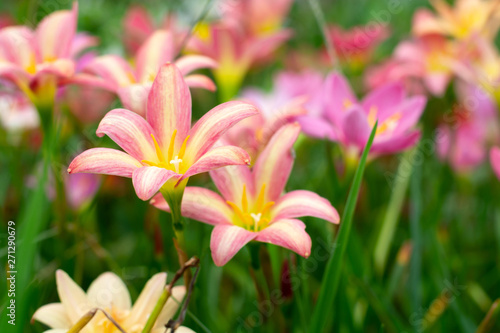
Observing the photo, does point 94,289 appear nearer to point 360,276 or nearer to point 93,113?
point 360,276

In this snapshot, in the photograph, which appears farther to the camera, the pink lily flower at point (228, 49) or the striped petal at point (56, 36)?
the pink lily flower at point (228, 49)

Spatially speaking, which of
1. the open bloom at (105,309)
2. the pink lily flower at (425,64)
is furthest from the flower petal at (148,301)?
the pink lily flower at (425,64)

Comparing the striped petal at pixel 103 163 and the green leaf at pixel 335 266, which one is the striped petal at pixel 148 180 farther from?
the green leaf at pixel 335 266

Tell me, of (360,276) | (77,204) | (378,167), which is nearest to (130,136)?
(360,276)

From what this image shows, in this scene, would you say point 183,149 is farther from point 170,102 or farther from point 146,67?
point 146,67

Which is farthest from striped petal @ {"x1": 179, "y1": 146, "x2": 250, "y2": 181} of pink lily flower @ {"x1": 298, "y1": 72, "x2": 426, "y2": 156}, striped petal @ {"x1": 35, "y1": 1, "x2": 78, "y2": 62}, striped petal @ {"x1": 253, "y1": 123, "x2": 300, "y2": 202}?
striped petal @ {"x1": 35, "y1": 1, "x2": 78, "y2": 62}

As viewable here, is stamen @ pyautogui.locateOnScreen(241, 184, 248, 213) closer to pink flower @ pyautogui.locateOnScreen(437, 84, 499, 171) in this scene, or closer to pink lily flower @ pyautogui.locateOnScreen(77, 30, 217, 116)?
pink lily flower @ pyautogui.locateOnScreen(77, 30, 217, 116)
